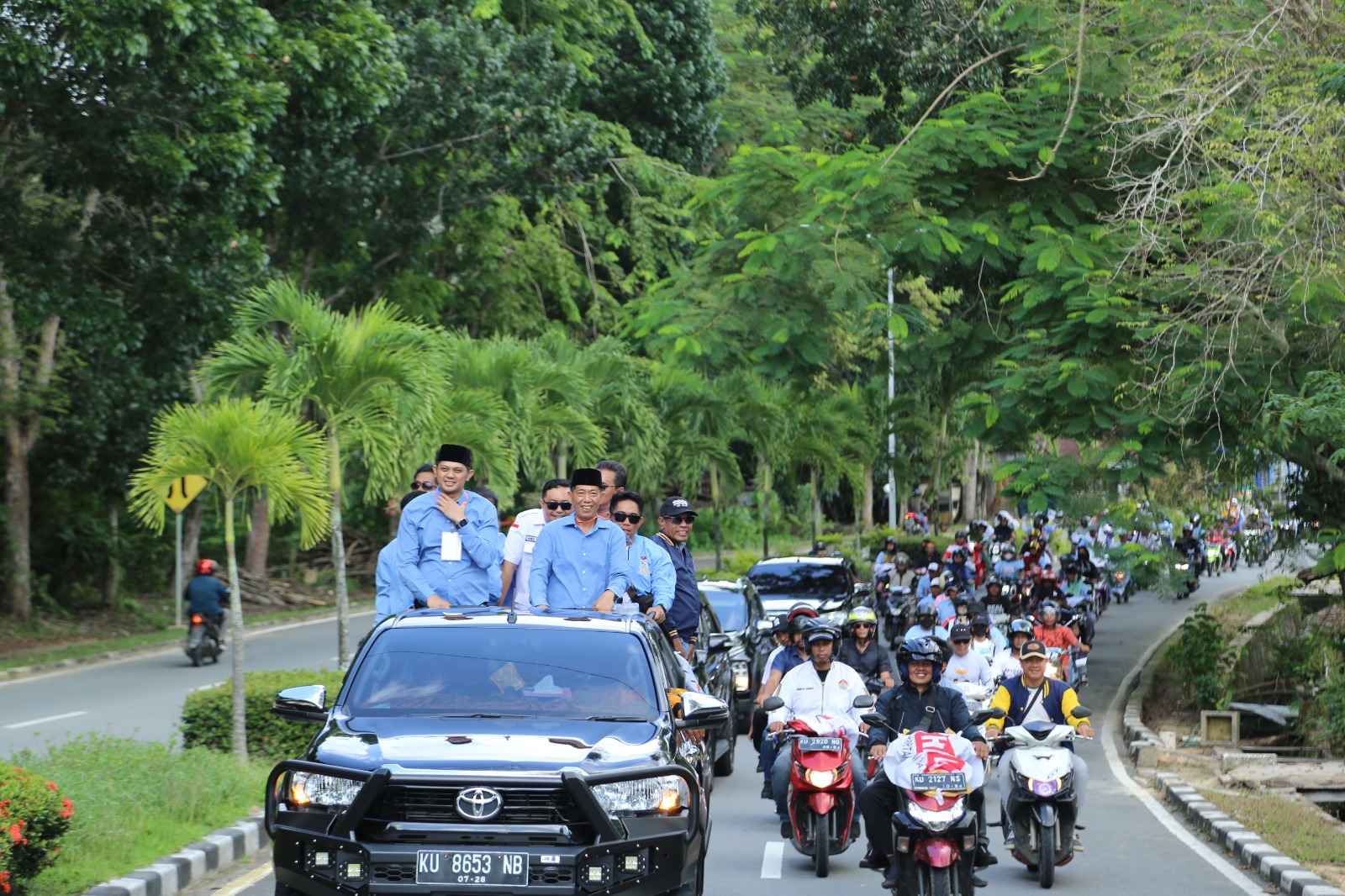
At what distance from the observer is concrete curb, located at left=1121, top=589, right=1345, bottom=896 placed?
982 cm

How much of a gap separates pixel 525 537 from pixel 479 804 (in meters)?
4.37

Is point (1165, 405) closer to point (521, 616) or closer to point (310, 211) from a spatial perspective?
point (521, 616)

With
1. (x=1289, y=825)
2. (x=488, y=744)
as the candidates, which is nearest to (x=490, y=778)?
(x=488, y=744)

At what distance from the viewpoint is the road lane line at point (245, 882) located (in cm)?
905

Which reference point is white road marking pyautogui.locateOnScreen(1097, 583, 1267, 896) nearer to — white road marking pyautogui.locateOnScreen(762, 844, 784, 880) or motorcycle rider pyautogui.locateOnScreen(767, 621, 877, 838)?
motorcycle rider pyautogui.locateOnScreen(767, 621, 877, 838)

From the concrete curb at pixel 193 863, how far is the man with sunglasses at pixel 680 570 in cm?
314

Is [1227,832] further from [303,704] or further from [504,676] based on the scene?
[303,704]

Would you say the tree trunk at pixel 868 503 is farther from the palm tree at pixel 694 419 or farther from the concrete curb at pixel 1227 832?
the concrete curb at pixel 1227 832

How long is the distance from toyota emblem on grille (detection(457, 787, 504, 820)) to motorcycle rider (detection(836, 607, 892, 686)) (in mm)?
5953

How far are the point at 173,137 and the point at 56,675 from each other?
8.31 m

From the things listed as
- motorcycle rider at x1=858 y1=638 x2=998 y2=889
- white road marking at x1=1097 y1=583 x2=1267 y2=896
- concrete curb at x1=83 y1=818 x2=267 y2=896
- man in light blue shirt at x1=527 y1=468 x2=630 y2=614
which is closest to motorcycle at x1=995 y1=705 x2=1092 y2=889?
motorcycle rider at x1=858 y1=638 x2=998 y2=889

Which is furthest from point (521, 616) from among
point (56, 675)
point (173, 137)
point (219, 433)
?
point (56, 675)

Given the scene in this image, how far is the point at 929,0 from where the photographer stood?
25672mm

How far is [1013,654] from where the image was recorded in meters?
12.6
